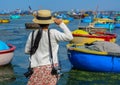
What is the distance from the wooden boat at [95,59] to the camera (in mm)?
9688

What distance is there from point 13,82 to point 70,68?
8.51 ft

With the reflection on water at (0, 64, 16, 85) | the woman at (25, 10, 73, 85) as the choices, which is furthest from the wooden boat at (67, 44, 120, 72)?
the woman at (25, 10, 73, 85)

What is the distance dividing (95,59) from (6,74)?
→ 8.98ft

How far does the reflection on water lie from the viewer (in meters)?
9.42

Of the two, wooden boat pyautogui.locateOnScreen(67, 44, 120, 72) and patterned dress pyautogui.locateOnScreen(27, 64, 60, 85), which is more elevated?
patterned dress pyautogui.locateOnScreen(27, 64, 60, 85)

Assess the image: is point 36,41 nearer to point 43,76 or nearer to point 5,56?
point 43,76

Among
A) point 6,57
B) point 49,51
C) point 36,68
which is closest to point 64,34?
point 49,51

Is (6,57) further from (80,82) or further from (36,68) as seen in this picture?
(36,68)

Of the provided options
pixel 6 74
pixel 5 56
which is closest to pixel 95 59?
pixel 6 74

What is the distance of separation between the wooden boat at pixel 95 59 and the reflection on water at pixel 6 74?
191 centimetres

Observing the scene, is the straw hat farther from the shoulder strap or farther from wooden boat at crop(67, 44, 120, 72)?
wooden boat at crop(67, 44, 120, 72)

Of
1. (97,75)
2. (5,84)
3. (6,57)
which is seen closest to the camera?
(5,84)

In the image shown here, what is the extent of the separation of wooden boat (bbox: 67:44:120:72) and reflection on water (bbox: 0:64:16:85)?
191 cm

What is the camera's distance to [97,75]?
990cm
